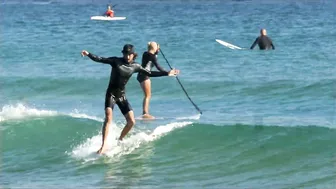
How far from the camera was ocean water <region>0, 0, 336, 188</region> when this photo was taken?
12.7 meters

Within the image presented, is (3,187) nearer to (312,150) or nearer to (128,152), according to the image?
(128,152)

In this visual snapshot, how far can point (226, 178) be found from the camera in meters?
12.5

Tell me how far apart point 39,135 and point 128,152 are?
8.72 ft

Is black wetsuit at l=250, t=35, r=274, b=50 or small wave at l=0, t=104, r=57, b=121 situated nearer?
small wave at l=0, t=104, r=57, b=121

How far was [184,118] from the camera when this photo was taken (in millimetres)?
17156

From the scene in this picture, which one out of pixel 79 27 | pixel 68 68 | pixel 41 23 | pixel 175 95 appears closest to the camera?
pixel 175 95

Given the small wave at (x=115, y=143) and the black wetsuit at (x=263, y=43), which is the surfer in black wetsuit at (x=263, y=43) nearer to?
the black wetsuit at (x=263, y=43)

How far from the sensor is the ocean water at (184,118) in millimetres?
12695

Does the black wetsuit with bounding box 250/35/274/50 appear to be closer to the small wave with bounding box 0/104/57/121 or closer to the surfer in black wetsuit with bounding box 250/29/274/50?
the surfer in black wetsuit with bounding box 250/29/274/50

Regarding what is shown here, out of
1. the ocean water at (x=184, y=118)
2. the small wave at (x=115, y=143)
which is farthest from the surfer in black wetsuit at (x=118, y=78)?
the ocean water at (x=184, y=118)

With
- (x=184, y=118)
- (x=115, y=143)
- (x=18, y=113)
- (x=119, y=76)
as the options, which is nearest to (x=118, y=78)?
(x=119, y=76)

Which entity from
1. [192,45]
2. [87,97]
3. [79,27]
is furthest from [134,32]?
[87,97]

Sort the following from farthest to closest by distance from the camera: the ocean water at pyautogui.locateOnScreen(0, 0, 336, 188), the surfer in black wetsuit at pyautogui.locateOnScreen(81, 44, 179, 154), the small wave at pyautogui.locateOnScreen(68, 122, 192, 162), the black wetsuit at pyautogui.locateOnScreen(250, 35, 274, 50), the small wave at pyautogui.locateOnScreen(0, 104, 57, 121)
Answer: the black wetsuit at pyautogui.locateOnScreen(250, 35, 274, 50), the small wave at pyautogui.locateOnScreen(0, 104, 57, 121), the small wave at pyautogui.locateOnScreen(68, 122, 192, 162), the surfer in black wetsuit at pyautogui.locateOnScreen(81, 44, 179, 154), the ocean water at pyautogui.locateOnScreen(0, 0, 336, 188)

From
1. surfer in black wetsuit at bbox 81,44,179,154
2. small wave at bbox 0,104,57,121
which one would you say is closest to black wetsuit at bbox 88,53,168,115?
surfer in black wetsuit at bbox 81,44,179,154
